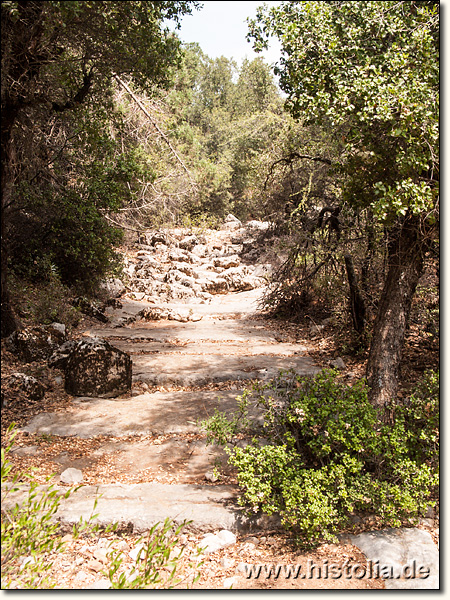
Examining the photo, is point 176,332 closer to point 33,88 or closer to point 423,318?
point 423,318

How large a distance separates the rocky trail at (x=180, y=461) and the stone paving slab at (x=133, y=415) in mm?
11

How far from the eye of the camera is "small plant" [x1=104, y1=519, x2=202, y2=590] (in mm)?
2996

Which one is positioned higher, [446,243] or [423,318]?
[446,243]

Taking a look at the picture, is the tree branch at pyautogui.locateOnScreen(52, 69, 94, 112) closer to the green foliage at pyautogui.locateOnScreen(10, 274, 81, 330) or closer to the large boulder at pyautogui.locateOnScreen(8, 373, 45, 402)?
the large boulder at pyautogui.locateOnScreen(8, 373, 45, 402)

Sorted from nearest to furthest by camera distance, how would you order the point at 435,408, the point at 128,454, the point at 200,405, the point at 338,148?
the point at 435,408 → the point at 128,454 → the point at 200,405 → the point at 338,148

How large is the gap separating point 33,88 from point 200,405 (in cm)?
378

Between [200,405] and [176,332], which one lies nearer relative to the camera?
[200,405]

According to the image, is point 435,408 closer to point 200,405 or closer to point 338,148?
point 200,405

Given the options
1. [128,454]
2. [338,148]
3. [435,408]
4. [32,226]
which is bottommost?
[128,454]

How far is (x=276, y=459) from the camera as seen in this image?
377cm

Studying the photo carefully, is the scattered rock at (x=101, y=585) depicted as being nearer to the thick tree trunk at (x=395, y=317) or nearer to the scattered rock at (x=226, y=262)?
the thick tree trunk at (x=395, y=317)

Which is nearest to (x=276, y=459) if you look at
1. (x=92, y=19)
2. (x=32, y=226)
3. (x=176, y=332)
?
(x=92, y=19)

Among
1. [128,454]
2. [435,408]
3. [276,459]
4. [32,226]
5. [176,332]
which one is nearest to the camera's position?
[276,459]

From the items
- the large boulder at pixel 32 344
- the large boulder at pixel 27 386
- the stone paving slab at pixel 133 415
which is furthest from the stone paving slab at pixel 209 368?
the large boulder at pixel 27 386
